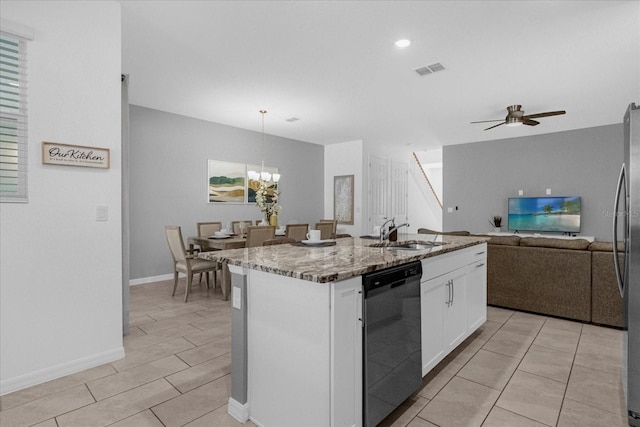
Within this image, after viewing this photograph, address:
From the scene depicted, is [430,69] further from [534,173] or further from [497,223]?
[497,223]

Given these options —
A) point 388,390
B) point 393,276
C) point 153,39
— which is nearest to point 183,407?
point 388,390

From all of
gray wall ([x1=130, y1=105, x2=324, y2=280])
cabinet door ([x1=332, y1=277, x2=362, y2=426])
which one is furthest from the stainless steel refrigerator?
gray wall ([x1=130, y1=105, x2=324, y2=280])

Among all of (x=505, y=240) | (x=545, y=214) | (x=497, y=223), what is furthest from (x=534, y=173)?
(x=505, y=240)

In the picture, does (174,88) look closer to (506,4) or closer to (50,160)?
(50,160)

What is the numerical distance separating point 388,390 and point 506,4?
9.60 feet

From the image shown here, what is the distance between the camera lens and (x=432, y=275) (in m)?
2.20

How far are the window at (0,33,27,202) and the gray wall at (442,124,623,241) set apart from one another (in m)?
7.97

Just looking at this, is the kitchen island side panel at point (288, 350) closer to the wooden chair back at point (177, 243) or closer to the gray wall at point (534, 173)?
the wooden chair back at point (177, 243)

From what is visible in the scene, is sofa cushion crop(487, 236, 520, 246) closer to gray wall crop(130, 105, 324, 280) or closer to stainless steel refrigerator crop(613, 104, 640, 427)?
stainless steel refrigerator crop(613, 104, 640, 427)

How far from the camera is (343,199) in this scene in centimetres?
796

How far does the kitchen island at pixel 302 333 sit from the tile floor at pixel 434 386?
29 centimetres

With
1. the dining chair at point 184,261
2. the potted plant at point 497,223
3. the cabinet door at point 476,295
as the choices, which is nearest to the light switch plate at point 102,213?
the dining chair at point 184,261

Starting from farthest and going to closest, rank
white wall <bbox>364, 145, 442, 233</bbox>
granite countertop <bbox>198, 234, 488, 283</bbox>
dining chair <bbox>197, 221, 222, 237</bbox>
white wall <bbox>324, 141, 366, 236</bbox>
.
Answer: white wall <bbox>364, 145, 442, 233</bbox> → white wall <bbox>324, 141, 366, 236</bbox> → dining chair <bbox>197, 221, 222, 237</bbox> → granite countertop <bbox>198, 234, 488, 283</bbox>

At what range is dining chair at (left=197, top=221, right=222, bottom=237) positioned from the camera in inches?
207
